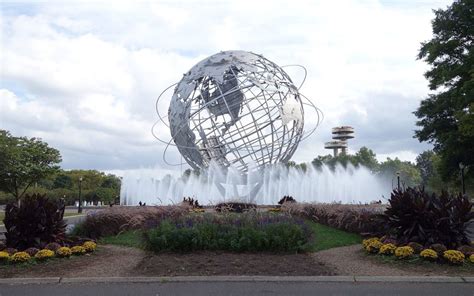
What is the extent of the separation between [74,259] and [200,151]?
55.2 ft

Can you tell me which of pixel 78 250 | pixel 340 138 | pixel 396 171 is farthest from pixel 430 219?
pixel 340 138

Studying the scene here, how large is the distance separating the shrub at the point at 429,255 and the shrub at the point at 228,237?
2.61 metres

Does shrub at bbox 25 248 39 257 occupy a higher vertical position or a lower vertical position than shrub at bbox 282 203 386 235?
lower

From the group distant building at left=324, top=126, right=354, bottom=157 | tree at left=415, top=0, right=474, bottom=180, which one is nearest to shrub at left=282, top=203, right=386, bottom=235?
tree at left=415, top=0, right=474, bottom=180

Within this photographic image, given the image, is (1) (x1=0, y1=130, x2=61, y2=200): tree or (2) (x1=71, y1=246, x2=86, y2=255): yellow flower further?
(1) (x1=0, y1=130, x2=61, y2=200): tree

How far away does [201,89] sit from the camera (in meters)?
26.3

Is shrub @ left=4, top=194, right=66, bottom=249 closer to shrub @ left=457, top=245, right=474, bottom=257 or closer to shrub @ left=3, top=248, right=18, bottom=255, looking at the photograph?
shrub @ left=3, top=248, right=18, bottom=255

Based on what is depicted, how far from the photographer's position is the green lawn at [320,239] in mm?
12091

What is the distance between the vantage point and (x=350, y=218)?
1441 centimetres

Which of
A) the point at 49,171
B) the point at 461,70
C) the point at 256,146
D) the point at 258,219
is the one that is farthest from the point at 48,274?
the point at 49,171

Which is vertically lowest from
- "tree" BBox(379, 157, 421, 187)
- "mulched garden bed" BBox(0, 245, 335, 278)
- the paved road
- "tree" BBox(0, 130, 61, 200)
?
the paved road

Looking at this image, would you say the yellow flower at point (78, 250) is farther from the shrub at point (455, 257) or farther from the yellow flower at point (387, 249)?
the shrub at point (455, 257)

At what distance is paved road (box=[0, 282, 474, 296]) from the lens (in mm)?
7613

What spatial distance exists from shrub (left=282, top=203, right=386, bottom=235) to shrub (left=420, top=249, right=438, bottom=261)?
235 centimetres
